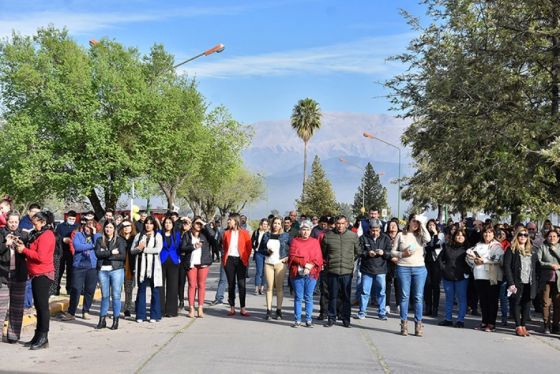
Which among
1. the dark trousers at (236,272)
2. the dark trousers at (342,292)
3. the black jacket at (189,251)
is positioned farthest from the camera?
the dark trousers at (236,272)

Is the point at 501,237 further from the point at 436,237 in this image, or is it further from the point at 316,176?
the point at 316,176

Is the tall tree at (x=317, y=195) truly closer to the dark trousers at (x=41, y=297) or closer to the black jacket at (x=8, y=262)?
the black jacket at (x=8, y=262)

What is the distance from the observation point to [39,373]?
28.7ft

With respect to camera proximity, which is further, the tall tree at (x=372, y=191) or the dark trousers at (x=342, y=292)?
the tall tree at (x=372, y=191)

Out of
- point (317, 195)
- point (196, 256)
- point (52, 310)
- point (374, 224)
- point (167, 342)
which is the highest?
point (317, 195)

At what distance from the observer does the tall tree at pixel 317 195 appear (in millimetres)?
100625

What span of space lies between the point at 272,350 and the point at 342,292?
324 centimetres

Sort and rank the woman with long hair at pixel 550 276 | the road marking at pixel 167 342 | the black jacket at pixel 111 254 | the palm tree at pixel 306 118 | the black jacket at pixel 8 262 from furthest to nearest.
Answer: the palm tree at pixel 306 118 → the woman with long hair at pixel 550 276 → the black jacket at pixel 111 254 → the black jacket at pixel 8 262 → the road marking at pixel 167 342

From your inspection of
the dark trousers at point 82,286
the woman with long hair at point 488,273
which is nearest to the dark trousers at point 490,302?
the woman with long hair at point 488,273

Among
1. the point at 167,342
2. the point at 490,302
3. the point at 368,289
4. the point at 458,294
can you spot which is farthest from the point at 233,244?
the point at 490,302

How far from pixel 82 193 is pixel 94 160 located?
2122 millimetres

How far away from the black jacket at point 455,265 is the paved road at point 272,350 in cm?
92

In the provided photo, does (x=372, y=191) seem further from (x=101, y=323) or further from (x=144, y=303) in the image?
(x=101, y=323)

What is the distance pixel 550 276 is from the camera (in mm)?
13016
